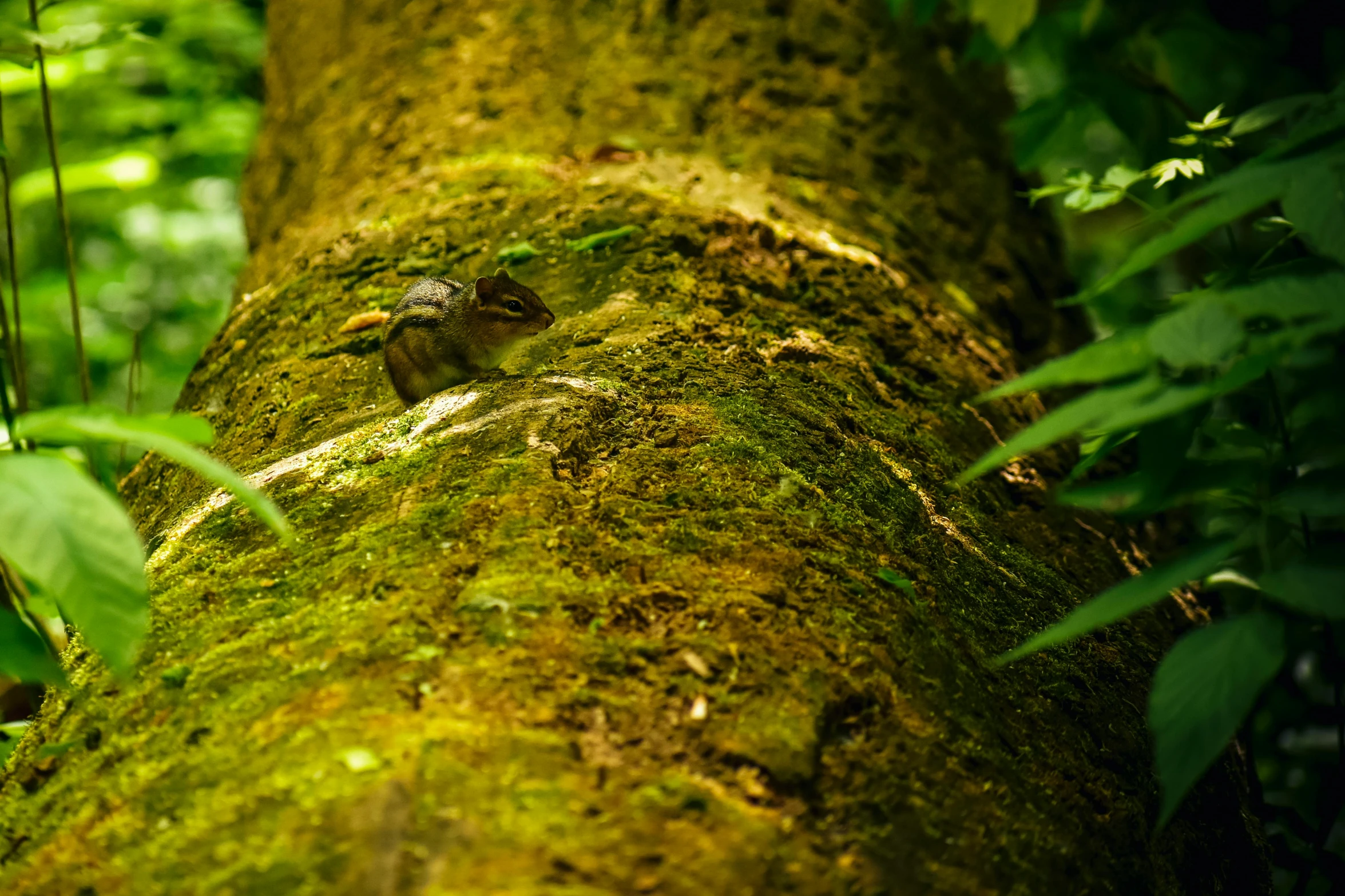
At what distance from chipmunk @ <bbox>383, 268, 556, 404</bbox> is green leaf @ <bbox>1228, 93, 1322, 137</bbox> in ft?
6.94

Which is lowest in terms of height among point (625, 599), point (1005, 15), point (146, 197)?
point (146, 197)

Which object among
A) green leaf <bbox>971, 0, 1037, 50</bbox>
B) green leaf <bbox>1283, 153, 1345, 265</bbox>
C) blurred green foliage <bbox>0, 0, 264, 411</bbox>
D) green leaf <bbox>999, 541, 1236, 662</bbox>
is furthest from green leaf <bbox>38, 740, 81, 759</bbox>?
blurred green foliage <bbox>0, 0, 264, 411</bbox>

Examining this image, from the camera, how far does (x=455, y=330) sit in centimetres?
305

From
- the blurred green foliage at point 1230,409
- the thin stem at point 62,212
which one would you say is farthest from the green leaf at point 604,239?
the thin stem at point 62,212

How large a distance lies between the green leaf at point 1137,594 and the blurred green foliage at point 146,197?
624 centimetres

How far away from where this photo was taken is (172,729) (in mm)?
1787

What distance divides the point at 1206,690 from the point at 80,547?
1.54 m

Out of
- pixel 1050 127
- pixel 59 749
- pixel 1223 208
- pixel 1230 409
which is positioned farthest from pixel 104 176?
pixel 1230 409

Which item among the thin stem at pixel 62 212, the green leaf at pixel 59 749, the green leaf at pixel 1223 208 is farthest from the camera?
the thin stem at pixel 62 212

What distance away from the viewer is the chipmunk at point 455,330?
9.83 ft

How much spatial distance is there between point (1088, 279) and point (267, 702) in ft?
27.5

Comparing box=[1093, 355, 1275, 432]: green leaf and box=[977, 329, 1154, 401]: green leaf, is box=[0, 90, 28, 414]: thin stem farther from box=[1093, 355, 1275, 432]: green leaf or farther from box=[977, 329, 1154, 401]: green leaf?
box=[1093, 355, 1275, 432]: green leaf

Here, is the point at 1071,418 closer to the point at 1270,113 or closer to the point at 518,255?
the point at 1270,113

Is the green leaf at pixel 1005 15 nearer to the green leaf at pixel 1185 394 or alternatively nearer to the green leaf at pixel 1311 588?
the green leaf at pixel 1185 394
